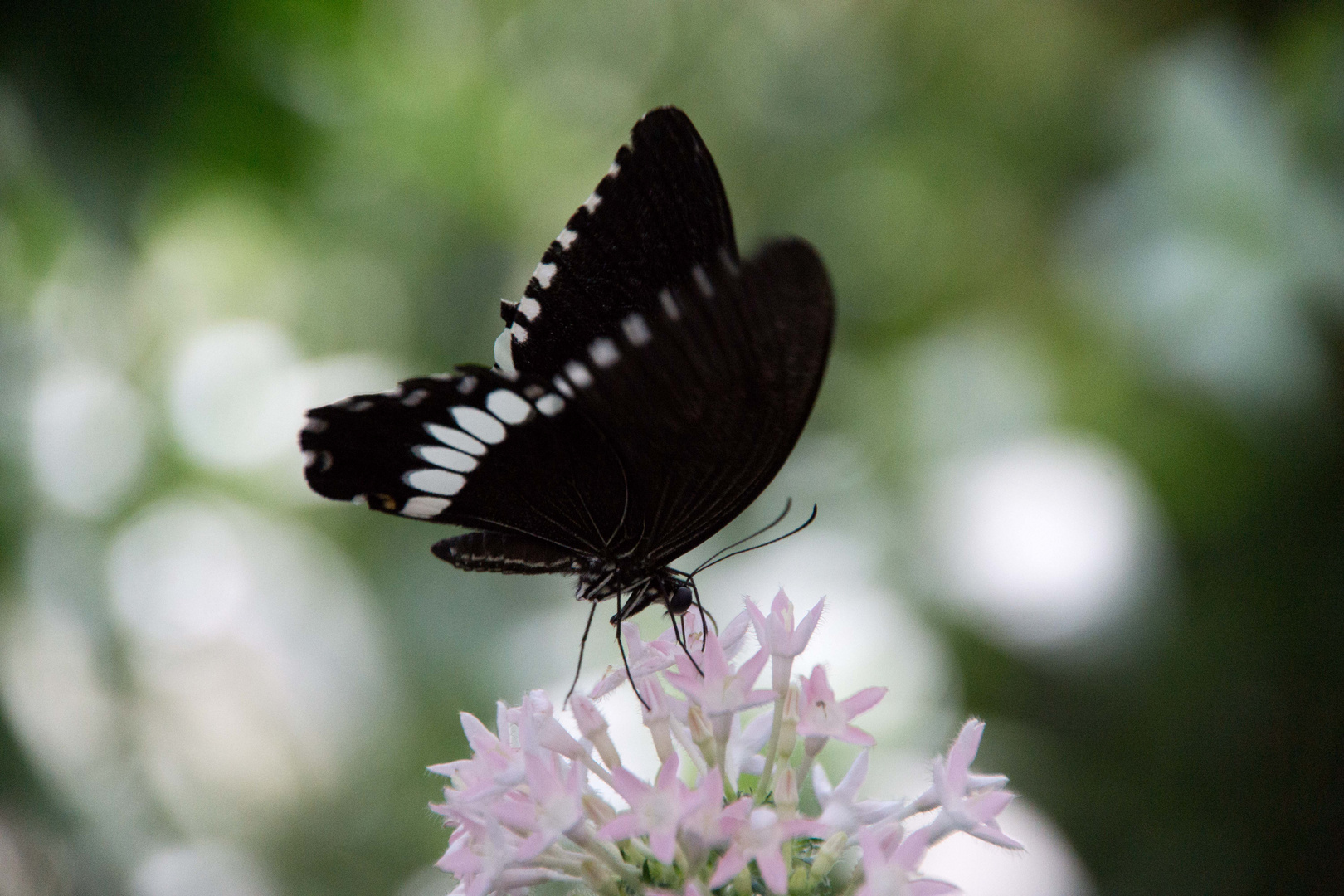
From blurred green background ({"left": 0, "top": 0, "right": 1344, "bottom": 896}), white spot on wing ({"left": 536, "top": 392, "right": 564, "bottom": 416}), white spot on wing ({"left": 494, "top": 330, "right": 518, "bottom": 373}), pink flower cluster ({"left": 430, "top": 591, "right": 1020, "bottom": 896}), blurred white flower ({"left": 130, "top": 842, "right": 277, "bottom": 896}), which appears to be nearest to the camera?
pink flower cluster ({"left": 430, "top": 591, "right": 1020, "bottom": 896})

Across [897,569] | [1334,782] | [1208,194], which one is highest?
[1208,194]

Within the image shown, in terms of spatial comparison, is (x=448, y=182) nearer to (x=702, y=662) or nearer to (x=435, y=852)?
(x=435, y=852)

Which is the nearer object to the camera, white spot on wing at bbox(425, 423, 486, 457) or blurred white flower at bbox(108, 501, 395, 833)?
white spot on wing at bbox(425, 423, 486, 457)

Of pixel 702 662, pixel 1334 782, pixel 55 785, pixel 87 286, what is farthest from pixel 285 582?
pixel 1334 782

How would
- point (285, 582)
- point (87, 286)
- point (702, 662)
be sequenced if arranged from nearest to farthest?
point (702, 662)
point (87, 286)
point (285, 582)

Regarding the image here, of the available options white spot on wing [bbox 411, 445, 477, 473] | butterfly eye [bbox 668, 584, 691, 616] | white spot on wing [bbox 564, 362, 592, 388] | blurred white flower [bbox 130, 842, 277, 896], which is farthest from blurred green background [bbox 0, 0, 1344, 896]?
white spot on wing [bbox 564, 362, 592, 388]

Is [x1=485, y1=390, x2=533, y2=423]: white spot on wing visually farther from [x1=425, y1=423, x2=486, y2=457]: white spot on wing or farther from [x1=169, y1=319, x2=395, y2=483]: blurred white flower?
[x1=169, y1=319, x2=395, y2=483]: blurred white flower

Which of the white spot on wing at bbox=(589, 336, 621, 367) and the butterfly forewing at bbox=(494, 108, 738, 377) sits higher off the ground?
the butterfly forewing at bbox=(494, 108, 738, 377)

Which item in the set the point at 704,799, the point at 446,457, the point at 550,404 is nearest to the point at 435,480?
the point at 446,457
